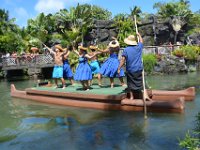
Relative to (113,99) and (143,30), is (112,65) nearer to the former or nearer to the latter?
(113,99)

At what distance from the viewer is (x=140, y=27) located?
34.8m

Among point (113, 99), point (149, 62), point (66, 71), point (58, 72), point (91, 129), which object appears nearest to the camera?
point (91, 129)

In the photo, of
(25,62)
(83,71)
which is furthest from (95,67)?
(25,62)

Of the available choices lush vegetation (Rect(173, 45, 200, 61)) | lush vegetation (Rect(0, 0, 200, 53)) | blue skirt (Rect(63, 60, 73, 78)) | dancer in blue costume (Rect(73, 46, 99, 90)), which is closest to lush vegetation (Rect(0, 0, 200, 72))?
lush vegetation (Rect(0, 0, 200, 53))

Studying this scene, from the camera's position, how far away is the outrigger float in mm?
8508

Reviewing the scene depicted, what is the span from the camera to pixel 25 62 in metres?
23.4

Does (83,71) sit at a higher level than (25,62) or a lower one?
lower

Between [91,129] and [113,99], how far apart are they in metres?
1.72

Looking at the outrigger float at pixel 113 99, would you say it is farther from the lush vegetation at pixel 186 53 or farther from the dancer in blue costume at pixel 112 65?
the lush vegetation at pixel 186 53

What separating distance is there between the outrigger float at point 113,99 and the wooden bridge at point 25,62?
39.3ft

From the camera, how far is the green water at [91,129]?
21.2 ft

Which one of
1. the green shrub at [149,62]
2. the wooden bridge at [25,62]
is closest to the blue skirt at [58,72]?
the wooden bridge at [25,62]

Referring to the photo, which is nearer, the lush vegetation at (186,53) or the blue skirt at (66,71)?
the blue skirt at (66,71)

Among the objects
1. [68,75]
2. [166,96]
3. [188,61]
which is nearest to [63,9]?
[188,61]
